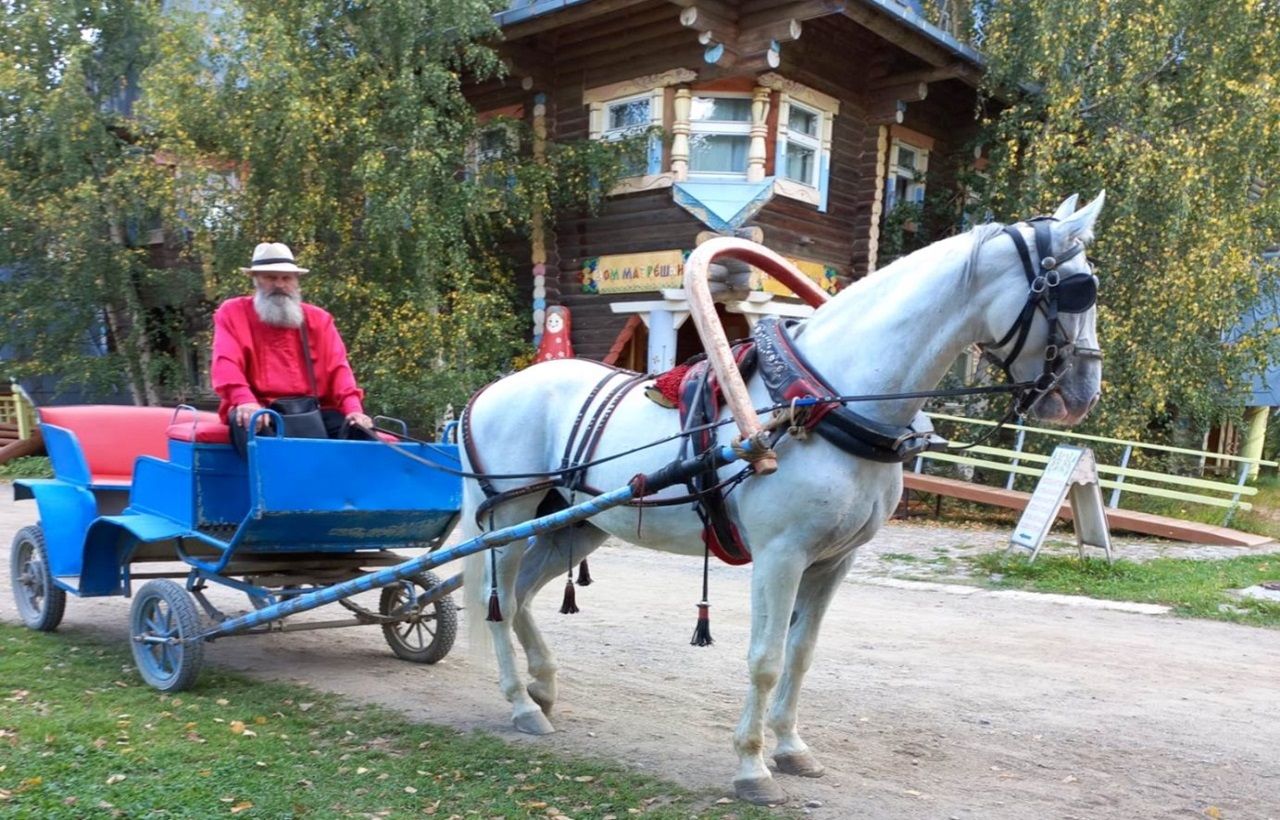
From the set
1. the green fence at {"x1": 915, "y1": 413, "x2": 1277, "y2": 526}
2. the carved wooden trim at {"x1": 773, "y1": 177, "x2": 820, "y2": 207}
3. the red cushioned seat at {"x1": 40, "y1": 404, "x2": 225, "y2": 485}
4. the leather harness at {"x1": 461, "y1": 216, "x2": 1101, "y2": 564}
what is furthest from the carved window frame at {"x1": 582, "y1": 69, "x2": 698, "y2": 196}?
the leather harness at {"x1": 461, "y1": 216, "x2": 1101, "y2": 564}

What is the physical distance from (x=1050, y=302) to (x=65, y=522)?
17.1 ft

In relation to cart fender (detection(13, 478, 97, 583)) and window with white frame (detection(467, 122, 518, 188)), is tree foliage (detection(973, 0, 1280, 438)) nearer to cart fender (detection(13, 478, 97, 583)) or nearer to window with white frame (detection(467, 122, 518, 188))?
window with white frame (detection(467, 122, 518, 188))

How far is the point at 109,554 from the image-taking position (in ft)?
17.2

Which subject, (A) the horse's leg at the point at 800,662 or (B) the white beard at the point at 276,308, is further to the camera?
(B) the white beard at the point at 276,308

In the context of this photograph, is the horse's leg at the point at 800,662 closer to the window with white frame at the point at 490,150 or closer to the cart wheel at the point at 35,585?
the cart wheel at the point at 35,585

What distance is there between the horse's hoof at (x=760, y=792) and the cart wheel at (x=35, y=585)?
4.28 meters

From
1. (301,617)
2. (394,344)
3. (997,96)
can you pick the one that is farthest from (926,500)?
(301,617)

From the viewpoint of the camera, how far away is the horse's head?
3.08 meters

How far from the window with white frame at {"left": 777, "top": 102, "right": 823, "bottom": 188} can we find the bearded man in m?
8.82

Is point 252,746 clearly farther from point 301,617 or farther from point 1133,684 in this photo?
point 1133,684

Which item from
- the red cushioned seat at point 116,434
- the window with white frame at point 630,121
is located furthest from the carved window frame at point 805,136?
the red cushioned seat at point 116,434

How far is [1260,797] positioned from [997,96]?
11942 millimetres

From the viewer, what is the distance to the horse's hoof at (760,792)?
3.49 m

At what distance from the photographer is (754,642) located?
350 centimetres
